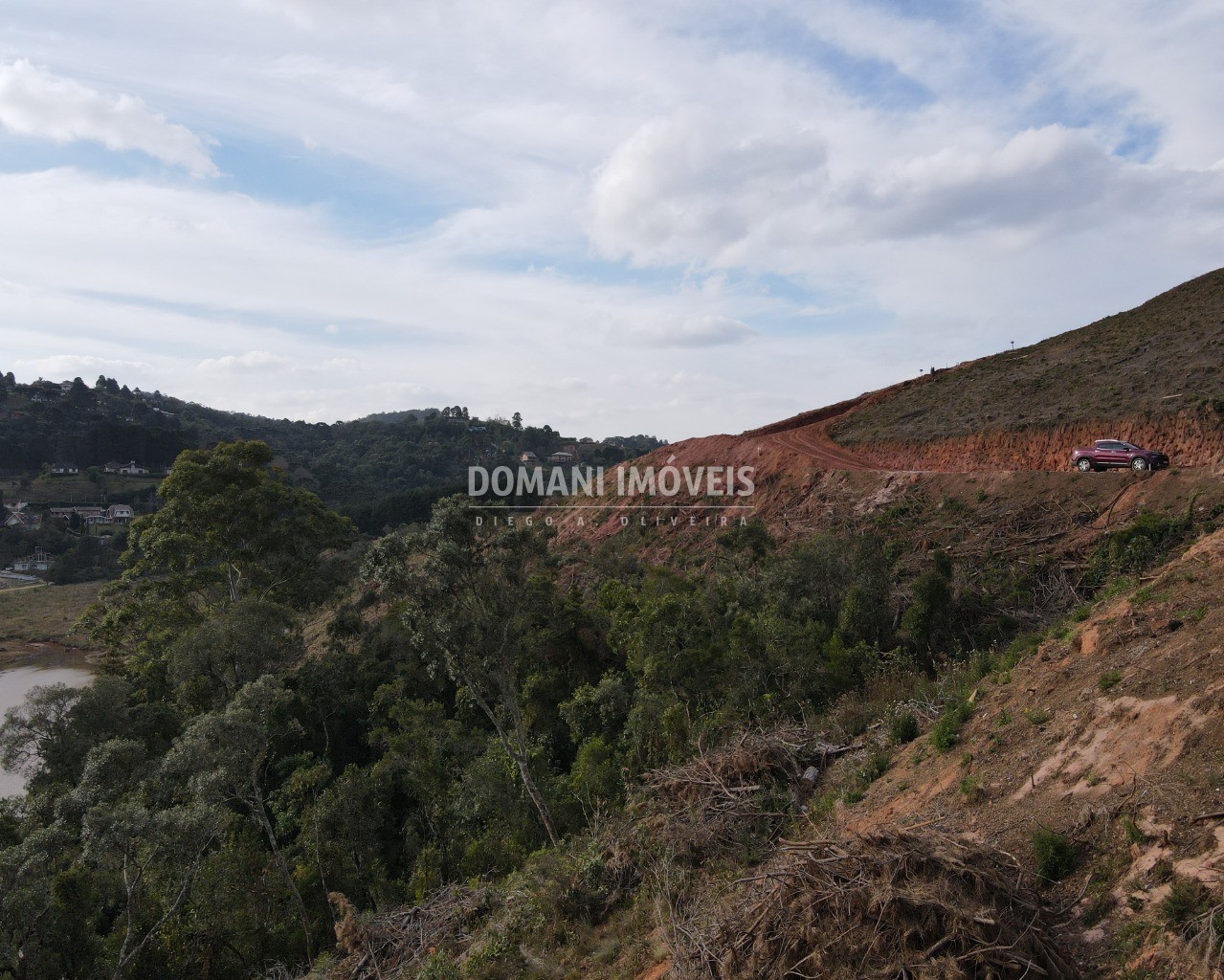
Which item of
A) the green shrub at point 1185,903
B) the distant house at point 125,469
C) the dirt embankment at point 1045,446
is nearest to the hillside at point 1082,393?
the dirt embankment at point 1045,446

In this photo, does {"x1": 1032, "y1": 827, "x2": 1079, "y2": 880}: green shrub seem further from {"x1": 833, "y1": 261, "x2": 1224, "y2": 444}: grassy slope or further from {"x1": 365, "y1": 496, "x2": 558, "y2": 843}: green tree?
{"x1": 833, "y1": 261, "x2": 1224, "y2": 444}: grassy slope

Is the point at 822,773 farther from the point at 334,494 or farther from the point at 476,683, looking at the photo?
the point at 334,494

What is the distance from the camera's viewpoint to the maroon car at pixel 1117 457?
15047mm

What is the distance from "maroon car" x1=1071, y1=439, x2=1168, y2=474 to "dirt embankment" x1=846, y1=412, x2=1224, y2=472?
3.09 feet

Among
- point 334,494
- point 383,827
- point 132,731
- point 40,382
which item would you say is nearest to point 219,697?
point 132,731

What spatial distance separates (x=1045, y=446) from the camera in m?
19.9

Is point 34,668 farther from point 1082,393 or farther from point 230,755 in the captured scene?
point 1082,393

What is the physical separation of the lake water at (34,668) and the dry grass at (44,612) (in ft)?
2.91

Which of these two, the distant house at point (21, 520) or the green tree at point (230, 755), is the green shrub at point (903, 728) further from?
the distant house at point (21, 520)

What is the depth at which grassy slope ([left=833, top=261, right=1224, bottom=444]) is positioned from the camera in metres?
19.2

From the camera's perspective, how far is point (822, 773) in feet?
27.2

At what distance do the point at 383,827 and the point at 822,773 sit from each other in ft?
30.7

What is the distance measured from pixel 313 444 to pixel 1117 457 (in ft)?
350

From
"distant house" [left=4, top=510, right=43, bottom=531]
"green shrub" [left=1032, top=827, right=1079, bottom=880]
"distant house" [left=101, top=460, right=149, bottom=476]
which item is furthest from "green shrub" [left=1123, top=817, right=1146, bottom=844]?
"distant house" [left=101, top=460, right=149, bottom=476]
